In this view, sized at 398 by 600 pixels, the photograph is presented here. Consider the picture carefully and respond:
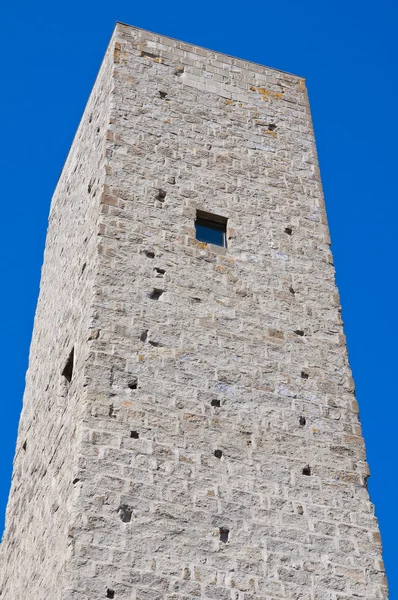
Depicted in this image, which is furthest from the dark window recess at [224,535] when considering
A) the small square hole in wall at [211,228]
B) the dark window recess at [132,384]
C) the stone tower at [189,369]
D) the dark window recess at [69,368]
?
the small square hole in wall at [211,228]

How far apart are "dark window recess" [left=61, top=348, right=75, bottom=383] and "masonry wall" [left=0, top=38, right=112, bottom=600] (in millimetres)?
76

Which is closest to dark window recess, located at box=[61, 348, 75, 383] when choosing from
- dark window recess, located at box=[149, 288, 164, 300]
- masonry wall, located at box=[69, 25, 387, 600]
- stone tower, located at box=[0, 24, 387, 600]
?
stone tower, located at box=[0, 24, 387, 600]

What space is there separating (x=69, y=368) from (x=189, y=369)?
1.26 metres

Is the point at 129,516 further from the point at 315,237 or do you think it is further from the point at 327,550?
the point at 315,237

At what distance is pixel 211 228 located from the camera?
421 inches

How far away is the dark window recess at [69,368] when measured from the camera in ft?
32.1

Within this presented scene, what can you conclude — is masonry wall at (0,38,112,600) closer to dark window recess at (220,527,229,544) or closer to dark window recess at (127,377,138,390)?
dark window recess at (127,377,138,390)

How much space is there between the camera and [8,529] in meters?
10.6

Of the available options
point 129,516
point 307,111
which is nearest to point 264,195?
point 307,111

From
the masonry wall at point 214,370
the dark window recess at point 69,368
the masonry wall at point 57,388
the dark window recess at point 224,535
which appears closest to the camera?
the masonry wall at point 214,370

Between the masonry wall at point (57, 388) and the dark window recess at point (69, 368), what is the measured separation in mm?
76

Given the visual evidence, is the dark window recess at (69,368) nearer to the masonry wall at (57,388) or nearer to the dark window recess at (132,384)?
the masonry wall at (57,388)

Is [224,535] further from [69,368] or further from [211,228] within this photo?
[211,228]

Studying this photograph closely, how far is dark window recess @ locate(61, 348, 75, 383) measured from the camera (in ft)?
32.1
